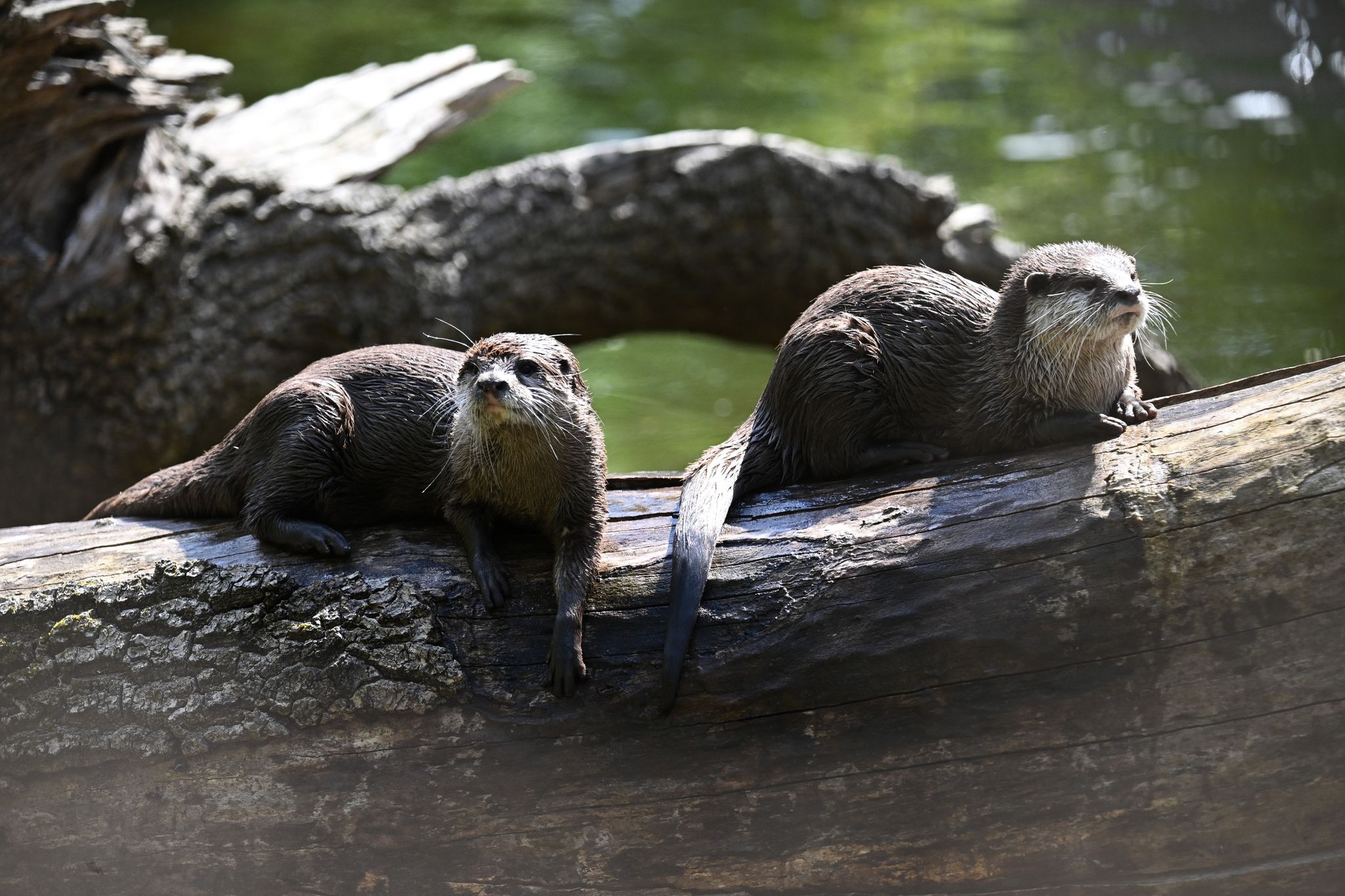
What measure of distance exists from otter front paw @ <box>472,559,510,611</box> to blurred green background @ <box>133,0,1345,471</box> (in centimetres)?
291

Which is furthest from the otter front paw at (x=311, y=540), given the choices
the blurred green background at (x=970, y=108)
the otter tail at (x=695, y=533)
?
the blurred green background at (x=970, y=108)

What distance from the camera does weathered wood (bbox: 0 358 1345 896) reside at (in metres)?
2.08

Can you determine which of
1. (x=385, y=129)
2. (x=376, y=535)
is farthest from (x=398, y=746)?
(x=385, y=129)

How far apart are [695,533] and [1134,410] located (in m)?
0.95

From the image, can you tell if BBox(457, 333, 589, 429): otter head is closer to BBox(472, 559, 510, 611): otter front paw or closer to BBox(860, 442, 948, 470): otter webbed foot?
BBox(472, 559, 510, 611): otter front paw

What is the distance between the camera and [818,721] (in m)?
2.15

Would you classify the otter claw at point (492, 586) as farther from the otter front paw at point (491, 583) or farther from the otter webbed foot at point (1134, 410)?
the otter webbed foot at point (1134, 410)

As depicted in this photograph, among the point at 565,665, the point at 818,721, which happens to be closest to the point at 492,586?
the point at 565,665

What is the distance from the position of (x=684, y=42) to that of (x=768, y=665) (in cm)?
822

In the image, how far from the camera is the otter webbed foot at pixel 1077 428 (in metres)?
2.38

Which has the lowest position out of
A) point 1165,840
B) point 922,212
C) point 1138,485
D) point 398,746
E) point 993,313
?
point 1165,840

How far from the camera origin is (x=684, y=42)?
9547mm

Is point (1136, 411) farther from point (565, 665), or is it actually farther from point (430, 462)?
point (430, 462)

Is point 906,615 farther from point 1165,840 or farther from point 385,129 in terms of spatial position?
point 385,129
